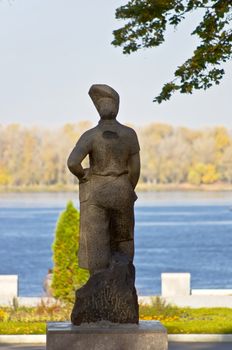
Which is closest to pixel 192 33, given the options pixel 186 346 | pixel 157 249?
pixel 186 346

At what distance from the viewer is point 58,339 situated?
12617 millimetres

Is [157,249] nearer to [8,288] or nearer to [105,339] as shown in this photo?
[8,288]

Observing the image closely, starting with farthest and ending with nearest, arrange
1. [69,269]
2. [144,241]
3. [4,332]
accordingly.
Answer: [144,241] → [69,269] → [4,332]

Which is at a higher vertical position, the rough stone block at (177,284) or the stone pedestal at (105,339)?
the stone pedestal at (105,339)

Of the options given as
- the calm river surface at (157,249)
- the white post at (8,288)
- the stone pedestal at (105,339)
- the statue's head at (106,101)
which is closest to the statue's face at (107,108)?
the statue's head at (106,101)

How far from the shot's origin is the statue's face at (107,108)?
13.3 metres

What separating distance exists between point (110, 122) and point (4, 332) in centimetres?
780

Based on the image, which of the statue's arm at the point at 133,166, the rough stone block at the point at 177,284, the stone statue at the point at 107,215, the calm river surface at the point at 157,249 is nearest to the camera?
the stone statue at the point at 107,215

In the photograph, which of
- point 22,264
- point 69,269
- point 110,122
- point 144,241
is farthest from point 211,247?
point 110,122

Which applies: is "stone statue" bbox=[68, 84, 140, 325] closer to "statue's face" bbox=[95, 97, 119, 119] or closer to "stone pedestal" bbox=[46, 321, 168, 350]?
"statue's face" bbox=[95, 97, 119, 119]

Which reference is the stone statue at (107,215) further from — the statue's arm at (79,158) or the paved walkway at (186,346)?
the paved walkway at (186,346)

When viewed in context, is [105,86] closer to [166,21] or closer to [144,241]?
[166,21]

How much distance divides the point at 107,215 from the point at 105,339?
54.0 inches

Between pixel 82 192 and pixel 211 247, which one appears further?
pixel 211 247
